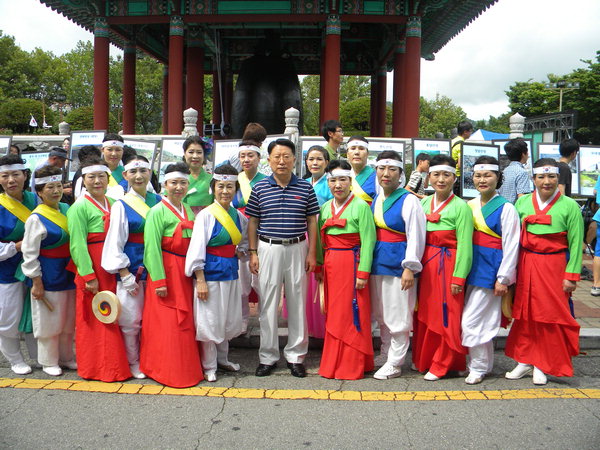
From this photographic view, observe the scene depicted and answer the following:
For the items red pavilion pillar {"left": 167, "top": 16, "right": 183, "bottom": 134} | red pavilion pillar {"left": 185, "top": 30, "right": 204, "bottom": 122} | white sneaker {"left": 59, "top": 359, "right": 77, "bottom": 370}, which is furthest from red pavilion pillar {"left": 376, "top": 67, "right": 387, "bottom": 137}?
white sneaker {"left": 59, "top": 359, "right": 77, "bottom": 370}

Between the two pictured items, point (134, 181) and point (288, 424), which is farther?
point (134, 181)

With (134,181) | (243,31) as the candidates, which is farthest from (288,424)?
(243,31)

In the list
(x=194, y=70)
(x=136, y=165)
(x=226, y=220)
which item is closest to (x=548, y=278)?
(x=226, y=220)

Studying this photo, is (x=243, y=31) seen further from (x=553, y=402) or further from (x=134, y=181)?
(x=553, y=402)

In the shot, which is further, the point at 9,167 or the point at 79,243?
the point at 9,167

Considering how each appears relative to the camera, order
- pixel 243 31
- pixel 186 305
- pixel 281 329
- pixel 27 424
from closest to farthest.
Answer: pixel 27 424
pixel 186 305
pixel 281 329
pixel 243 31

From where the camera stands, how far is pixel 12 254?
444 cm

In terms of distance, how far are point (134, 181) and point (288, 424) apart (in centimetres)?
238

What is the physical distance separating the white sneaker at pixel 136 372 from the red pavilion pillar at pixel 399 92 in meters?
12.6

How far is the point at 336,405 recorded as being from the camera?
3.89m

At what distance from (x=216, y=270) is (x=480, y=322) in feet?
7.12

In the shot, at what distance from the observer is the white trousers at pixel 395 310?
4398 millimetres

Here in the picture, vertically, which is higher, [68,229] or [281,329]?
[68,229]

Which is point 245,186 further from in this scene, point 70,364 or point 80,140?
point 80,140
